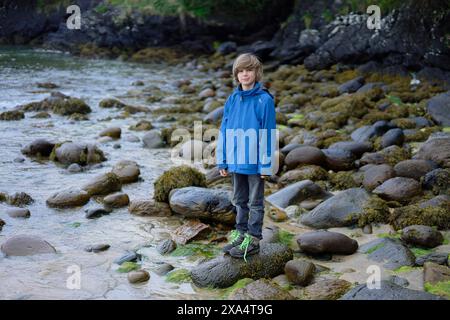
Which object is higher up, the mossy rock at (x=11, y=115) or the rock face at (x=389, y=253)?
the mossy rock at (x=11, y=115)

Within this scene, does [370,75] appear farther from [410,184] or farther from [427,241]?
[427,241]

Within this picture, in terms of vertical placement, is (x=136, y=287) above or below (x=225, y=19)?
below

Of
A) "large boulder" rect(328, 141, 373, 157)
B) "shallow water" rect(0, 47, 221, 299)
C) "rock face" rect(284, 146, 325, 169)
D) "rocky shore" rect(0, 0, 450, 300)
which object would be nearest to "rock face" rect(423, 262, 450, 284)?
"rocky shore" rect(0, 0, 450, 300)

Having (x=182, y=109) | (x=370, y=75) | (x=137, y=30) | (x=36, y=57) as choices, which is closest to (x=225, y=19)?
(x=137, y=30)

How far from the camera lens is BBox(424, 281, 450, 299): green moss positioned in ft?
14.4

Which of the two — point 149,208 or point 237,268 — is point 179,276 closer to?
point 237,268

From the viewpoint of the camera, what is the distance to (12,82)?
738 inches

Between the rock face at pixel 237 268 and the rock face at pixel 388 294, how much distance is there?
3.05 feet

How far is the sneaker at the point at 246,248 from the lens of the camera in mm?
5000

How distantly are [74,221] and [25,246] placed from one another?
1.05m

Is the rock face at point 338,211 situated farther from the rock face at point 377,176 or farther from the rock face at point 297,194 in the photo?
the rock face at point 377,176

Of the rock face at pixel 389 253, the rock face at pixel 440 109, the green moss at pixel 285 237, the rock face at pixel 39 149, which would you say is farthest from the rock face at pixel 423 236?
the rock face at pixel 39 149

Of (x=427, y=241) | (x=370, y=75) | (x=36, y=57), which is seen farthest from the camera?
(x=36, y=57)

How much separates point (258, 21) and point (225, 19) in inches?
66.7
